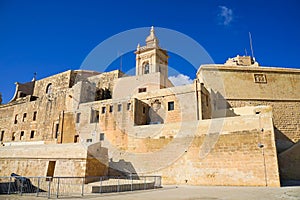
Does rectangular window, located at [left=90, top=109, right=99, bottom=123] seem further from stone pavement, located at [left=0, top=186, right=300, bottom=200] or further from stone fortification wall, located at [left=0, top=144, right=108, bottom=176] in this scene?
stone pavement, located at [left=0, top=186, right=300, bottom=200]

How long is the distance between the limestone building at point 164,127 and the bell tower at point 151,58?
15 centimetres

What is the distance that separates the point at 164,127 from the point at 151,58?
51.9ft

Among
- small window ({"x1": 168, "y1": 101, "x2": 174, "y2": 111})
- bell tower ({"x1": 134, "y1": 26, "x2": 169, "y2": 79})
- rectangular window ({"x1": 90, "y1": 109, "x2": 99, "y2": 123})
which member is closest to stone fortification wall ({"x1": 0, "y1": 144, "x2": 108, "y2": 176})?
rectangular window ({"x1": 90, "y1": 109, "x2": 99, "y2": 123})

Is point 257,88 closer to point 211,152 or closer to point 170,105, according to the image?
point 170,105

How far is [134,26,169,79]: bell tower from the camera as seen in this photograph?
3100cm

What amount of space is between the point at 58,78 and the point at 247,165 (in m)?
28.1

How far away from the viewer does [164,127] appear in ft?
58.0

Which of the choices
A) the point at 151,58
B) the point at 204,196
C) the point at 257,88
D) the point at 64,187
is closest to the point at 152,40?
the point at 151,58

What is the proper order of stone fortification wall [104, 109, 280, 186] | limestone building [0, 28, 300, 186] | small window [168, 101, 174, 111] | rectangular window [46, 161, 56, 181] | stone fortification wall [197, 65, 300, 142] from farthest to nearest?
stone fortification wall [197, 65, 300, 142] → small window [168, 101, 174, 111] → rectangular window [46, 161, 56, 181] → limestone building [0, 28, 300, 186] → stone fortification wall [104, 109, 280, 186]

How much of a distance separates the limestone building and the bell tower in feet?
0.49

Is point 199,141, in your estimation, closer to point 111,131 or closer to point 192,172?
point 192,172

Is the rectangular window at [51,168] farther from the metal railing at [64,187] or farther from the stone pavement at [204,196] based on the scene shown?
the stone pavement at [204,196]

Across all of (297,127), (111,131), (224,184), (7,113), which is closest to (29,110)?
(7,113)

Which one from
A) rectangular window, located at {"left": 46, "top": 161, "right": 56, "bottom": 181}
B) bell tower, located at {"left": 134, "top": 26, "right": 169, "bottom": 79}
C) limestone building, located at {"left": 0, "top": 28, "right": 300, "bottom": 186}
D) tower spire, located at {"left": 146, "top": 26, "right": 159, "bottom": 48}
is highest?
tower spire, located at {"left": 146, "top": 26, "right": 159, "bottom": 48}
